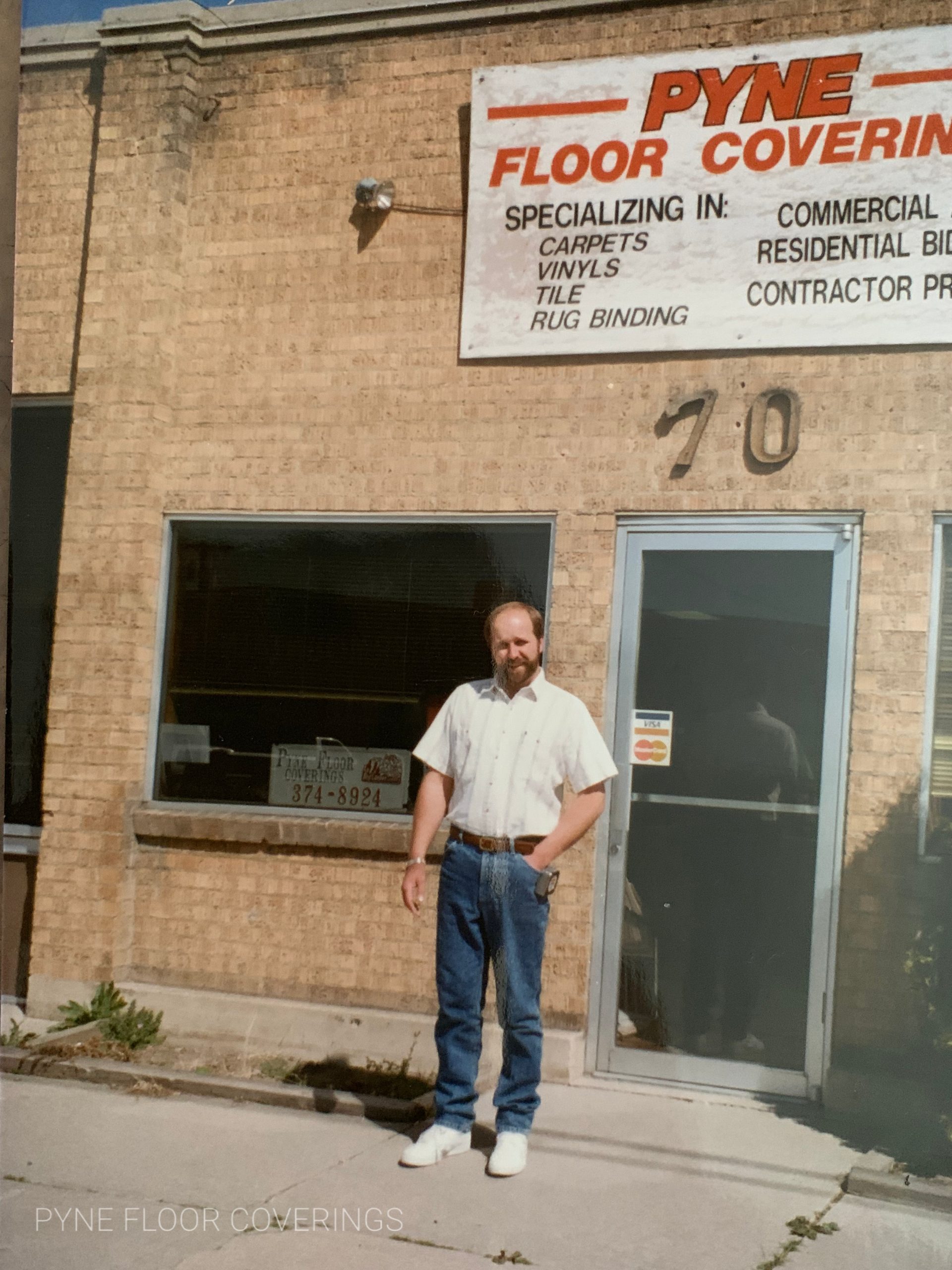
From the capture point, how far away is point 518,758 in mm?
5723

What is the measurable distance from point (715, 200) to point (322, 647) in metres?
2.98

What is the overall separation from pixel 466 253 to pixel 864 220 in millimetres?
1974

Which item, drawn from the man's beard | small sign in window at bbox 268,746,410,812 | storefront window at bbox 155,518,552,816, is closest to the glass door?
storefront window at bbox 155,518,552,816

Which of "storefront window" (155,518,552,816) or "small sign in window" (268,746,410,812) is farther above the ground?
"storefront window" (155,518,552,816)

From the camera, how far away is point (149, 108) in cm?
793

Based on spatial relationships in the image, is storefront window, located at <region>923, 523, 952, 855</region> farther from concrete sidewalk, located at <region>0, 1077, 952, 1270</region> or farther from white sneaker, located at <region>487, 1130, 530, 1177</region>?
white sneaker, located at <region>487, 1130, 530, 1177</region>

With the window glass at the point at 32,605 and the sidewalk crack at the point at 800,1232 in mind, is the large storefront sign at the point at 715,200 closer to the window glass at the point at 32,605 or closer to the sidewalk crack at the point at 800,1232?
the window glass at the point at 32,605

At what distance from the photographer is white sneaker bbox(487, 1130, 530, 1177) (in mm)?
5395

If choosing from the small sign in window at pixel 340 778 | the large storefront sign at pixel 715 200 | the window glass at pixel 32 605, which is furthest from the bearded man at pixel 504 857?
the window glass at pixel 32 605

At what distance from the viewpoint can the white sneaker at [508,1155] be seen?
539cm

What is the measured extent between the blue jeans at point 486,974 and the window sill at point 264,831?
1489mm

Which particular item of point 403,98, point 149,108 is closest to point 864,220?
point 403,98

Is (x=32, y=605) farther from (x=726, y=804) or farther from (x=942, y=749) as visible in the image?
(x=942, y=749)

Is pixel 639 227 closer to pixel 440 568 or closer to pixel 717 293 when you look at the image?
pixel 717 293
